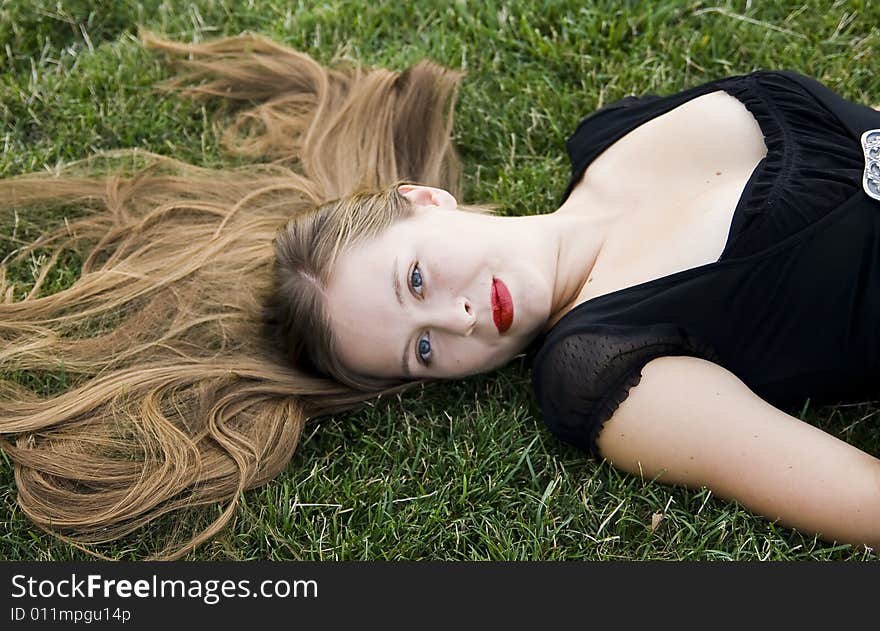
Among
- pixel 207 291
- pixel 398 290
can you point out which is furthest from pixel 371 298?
pixel 207 291

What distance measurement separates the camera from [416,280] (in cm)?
306

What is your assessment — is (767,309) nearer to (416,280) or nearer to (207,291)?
(416,280)

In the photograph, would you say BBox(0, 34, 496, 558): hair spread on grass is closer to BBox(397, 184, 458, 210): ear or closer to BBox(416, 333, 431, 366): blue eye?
BBox(397, 184, 458, 210): ear

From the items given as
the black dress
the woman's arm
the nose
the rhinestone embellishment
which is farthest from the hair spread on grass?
the rhinestone embellishment

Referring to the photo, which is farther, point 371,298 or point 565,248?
point 565,248

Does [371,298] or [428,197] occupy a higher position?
[428,197]

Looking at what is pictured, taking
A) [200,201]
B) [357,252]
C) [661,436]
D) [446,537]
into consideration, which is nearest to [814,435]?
[661,436]

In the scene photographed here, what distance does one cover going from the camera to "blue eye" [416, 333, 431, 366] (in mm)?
3131

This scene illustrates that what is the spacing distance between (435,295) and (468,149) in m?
1.19

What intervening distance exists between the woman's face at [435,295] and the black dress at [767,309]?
205mm

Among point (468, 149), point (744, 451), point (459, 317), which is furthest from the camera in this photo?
point (468, 149)

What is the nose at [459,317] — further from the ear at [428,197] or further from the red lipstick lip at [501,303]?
the ear at [428,197]

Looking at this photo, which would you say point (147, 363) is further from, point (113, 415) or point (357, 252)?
point (357, 252)

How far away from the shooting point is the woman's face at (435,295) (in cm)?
305
